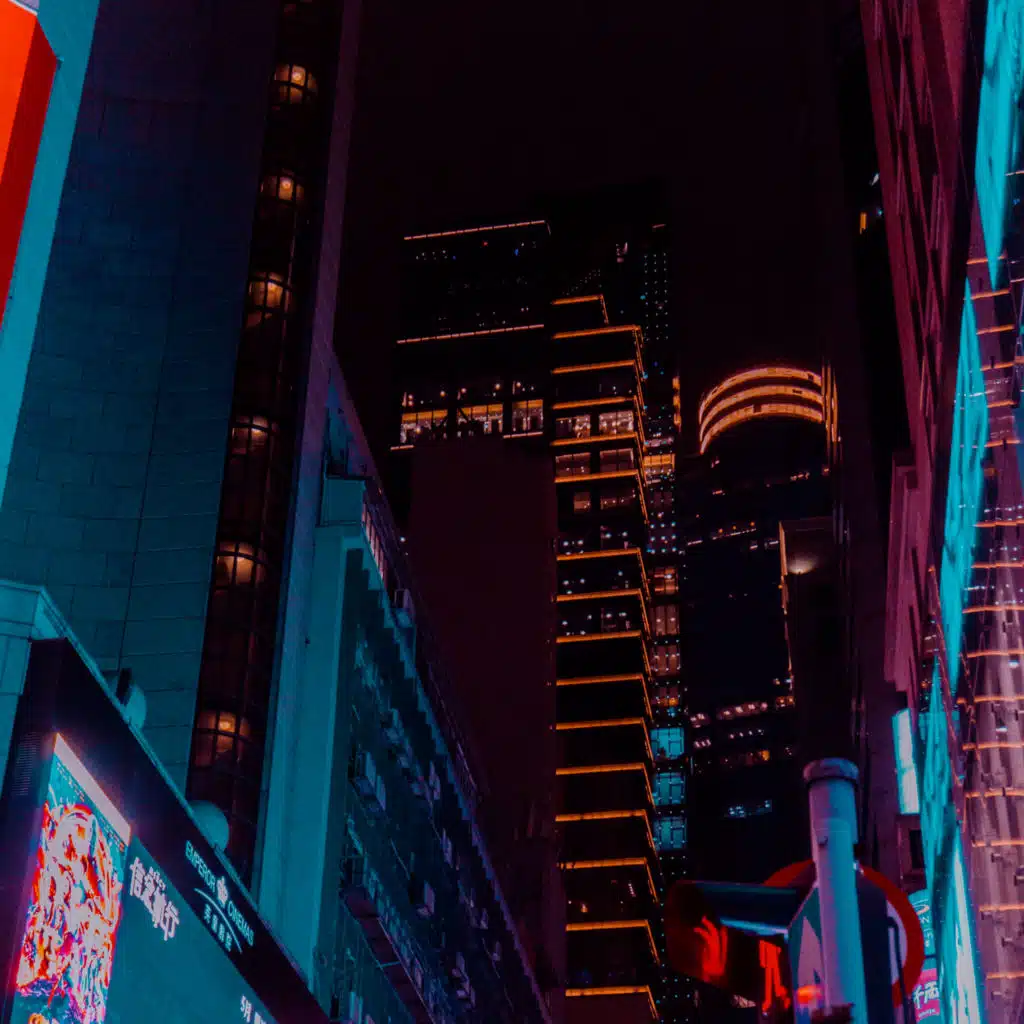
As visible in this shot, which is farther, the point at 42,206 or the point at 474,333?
the point at 474,333

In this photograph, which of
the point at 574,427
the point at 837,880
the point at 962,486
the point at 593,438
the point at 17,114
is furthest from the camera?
the point at 574,427

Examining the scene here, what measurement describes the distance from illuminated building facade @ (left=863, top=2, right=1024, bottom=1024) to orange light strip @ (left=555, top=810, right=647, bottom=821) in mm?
95186

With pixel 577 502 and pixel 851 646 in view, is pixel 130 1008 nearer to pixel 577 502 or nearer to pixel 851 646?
pixel 851 646

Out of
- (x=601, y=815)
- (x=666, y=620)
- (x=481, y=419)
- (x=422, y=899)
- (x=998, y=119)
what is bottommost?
(x=422, y=899)

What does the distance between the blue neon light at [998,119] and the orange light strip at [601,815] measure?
12573 cm

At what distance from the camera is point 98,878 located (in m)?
15.0

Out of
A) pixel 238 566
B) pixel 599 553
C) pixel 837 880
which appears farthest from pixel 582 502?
pixel 837 880

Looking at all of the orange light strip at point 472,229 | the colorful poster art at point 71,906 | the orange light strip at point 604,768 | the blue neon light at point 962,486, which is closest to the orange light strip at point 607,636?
the orange light strip at point 604,768

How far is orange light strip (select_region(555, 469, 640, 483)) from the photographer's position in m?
168

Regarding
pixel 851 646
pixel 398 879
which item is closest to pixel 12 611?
pixel 398 879

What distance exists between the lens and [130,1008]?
648 inches

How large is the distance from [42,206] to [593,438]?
16091 cm

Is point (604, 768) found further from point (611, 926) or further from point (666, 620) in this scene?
point (666, 620)

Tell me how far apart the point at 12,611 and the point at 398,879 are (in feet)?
108
